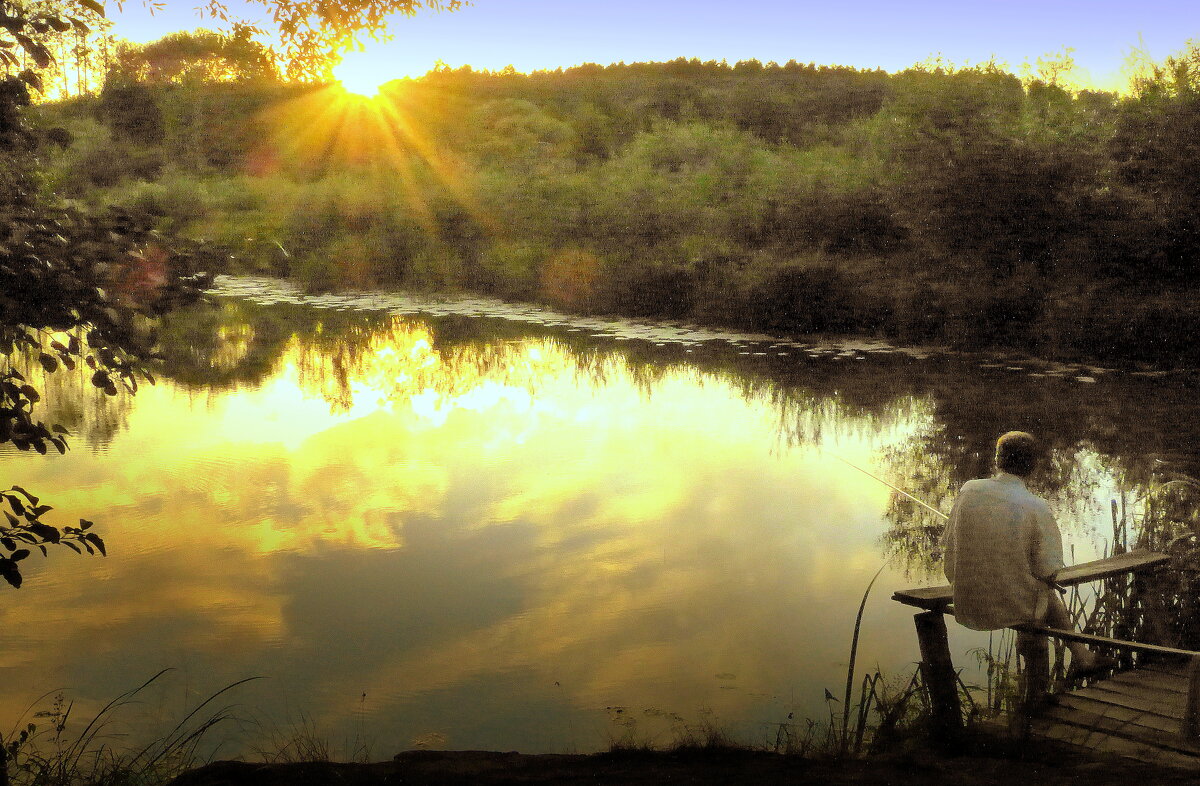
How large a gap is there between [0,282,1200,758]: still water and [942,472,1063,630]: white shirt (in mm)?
1051

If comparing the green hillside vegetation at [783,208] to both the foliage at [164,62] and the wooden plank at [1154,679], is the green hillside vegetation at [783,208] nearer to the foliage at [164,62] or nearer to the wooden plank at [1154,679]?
the foliage at [164,62]

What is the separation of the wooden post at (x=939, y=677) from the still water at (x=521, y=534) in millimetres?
697

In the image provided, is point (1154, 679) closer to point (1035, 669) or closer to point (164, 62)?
point (1035, 669)

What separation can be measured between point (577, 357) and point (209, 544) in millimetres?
11080

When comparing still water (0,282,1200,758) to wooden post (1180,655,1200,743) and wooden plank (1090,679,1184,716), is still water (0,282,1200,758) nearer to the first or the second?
wooden plank (1090,679,1184,716)

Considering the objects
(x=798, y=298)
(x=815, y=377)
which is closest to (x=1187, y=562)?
(x=815, y=377)

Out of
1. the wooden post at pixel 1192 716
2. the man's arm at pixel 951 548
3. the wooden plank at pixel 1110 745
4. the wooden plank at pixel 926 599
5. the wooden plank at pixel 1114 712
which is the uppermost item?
the man's arm at pixel 951 548

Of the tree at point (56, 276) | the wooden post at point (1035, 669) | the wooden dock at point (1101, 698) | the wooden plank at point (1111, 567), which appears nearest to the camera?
the tree at point (56, 276)

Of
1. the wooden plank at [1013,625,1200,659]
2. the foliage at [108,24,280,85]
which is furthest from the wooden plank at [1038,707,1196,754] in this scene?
the foliage at [108,24,280,85]

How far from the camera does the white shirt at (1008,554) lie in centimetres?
477

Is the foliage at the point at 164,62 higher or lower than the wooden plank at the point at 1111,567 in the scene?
higher

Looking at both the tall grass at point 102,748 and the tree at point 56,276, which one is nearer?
the tree at point 56,276

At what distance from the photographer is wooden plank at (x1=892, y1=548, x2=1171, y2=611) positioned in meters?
4.84

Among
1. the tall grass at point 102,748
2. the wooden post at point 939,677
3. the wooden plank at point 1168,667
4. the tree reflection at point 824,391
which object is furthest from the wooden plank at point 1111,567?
the tall grass at point 102,748
